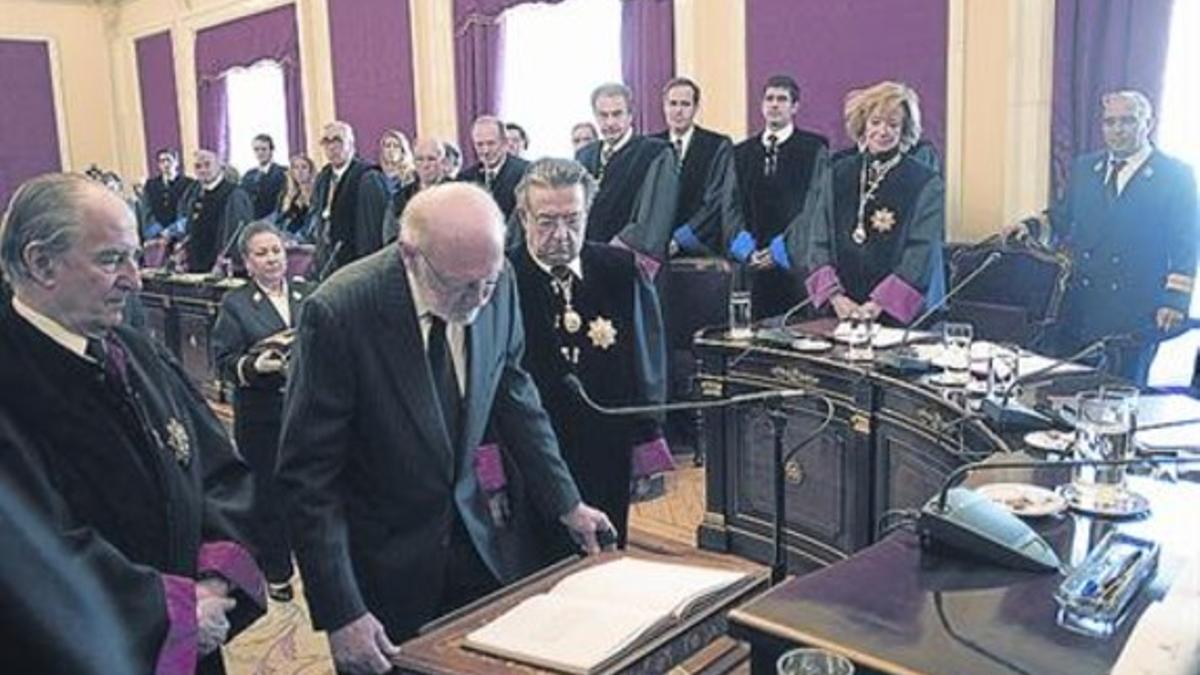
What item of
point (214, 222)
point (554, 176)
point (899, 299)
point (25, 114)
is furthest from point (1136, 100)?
point (25, 114)

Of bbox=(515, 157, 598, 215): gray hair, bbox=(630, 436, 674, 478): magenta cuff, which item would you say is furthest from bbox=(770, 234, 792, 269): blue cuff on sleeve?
bbox=(515, 157, 598, 215): gray hair

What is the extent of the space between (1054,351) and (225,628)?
3574 millimetres

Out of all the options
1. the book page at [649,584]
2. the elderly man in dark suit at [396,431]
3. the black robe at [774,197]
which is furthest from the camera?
the black robe at [774,197]

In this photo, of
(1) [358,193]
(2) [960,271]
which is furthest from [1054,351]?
(1) [358,193]

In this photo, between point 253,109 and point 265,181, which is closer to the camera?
point 265,181

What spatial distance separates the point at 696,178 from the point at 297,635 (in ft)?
9.98

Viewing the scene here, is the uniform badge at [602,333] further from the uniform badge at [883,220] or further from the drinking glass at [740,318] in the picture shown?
the uniform badge at [883,220]

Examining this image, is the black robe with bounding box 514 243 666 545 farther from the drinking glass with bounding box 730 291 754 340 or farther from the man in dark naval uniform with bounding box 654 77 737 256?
the man in dark naval uniform with bounding box 654 77 737 256

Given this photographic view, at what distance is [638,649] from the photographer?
1290 mm

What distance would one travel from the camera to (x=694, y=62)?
6395 mm

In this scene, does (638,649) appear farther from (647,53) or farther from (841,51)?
(647,53)

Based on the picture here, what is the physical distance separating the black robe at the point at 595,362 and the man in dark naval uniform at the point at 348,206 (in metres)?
4.33

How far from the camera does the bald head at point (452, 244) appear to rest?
5.96 ft

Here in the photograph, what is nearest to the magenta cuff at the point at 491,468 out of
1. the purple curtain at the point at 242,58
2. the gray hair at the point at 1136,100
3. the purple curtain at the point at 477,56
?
the gray hair at the point at 1136,100
